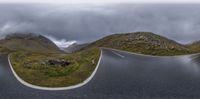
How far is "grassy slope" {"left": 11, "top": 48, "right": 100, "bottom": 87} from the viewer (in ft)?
261

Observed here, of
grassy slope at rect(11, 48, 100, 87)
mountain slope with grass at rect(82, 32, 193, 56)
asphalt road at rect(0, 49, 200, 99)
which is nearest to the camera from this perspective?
asphalt road at rect(0, 49, 200, 99)

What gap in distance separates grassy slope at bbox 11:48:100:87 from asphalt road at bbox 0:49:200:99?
7.90 ft

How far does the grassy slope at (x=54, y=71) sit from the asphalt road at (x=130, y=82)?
2407 mm

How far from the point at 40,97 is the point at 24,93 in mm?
4048

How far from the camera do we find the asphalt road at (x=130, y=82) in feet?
226

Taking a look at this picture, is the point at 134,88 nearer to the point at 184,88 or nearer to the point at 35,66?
the point at 184,88

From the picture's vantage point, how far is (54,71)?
3415 inches

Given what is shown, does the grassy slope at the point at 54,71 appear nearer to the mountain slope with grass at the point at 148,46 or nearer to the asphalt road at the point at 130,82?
the asphalt road at the point at 130,82

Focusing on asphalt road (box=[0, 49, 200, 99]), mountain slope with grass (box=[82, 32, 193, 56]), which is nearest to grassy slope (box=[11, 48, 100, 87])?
asphalt road (box=[0, 49, 200, 99])

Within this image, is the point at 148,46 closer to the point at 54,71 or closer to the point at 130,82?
the point at 54,71

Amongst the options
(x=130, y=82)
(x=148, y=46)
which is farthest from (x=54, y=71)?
(x=148, y=46)

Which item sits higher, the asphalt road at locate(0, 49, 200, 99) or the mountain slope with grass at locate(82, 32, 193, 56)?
the mountain slope with grass at locate(82, 32, 193, 56)

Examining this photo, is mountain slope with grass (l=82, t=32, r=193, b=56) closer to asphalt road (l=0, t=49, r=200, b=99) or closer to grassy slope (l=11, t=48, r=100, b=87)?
asphalt road (l=0, t=49, r=200, b=99)

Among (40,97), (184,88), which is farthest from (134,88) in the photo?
(40,97)
